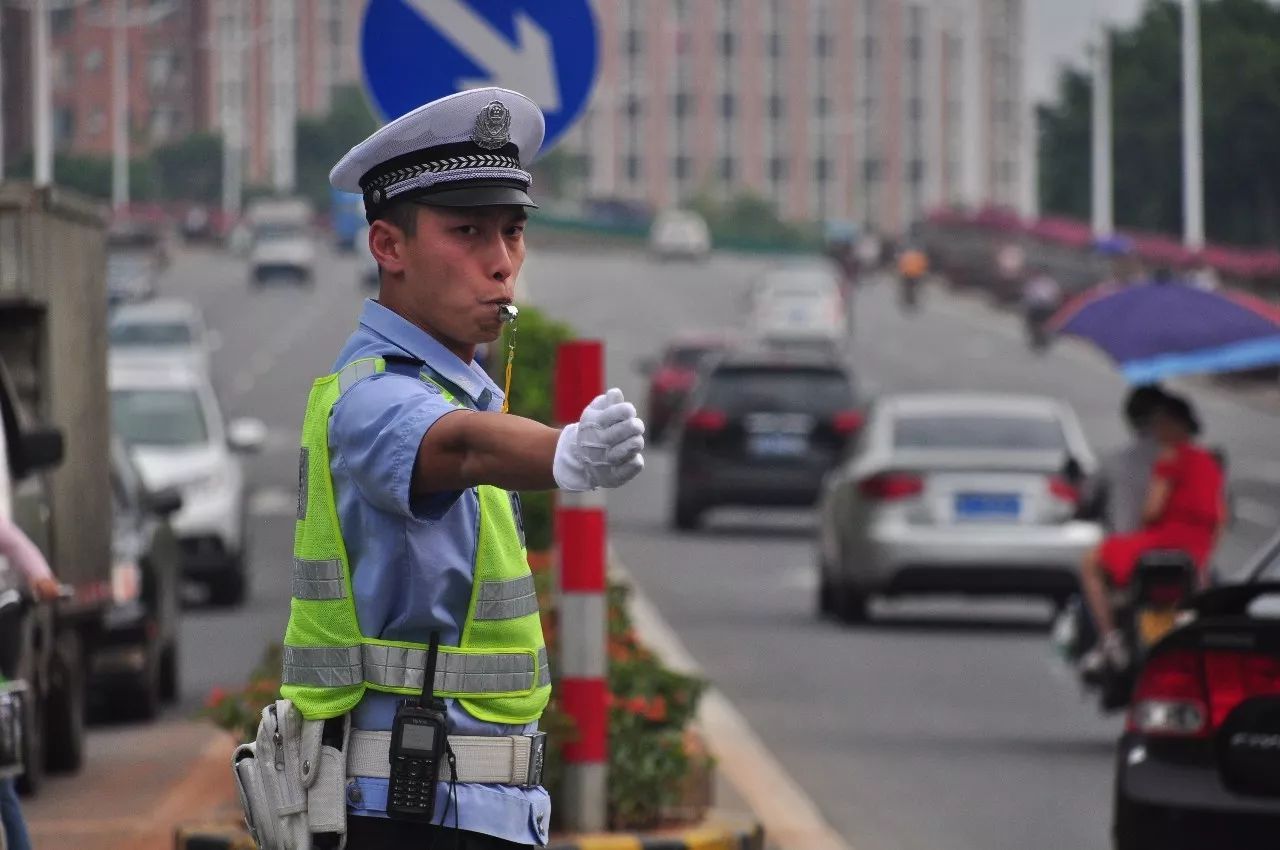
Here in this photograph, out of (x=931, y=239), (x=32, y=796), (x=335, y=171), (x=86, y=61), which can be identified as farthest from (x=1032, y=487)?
(x=86, y=61)

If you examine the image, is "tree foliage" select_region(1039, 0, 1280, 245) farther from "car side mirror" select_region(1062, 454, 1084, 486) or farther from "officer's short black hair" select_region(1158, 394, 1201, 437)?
"officer's short black hair" select_region(1158, 394, 1201, 437)

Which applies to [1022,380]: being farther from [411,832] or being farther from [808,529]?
[411,832]

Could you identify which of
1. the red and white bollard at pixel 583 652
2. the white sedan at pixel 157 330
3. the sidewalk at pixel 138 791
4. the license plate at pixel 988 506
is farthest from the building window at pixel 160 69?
the red and white bollard at pixel 583 652

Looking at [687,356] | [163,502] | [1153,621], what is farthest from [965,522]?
[687,356]

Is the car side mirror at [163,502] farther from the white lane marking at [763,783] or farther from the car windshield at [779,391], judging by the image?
the car windshield at [779,391]

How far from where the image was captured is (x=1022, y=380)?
59969mm

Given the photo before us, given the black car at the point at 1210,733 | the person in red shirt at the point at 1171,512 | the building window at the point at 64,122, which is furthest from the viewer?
the building window at the point at 64,122

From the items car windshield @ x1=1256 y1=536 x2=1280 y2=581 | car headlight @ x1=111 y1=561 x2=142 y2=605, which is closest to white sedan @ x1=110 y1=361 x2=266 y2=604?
car headlight @ x1=111 y1=561 x2=142 y2=605

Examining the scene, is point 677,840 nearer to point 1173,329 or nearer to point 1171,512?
point 1171,512

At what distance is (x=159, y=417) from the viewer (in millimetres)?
22828

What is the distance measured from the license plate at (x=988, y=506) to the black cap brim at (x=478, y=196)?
49.1ft

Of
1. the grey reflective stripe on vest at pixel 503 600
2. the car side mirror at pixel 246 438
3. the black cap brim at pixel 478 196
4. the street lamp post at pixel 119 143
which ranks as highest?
the street lamp post at pixel 119 143

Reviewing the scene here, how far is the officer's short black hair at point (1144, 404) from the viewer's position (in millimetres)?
13367

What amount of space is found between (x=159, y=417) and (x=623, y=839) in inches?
589
